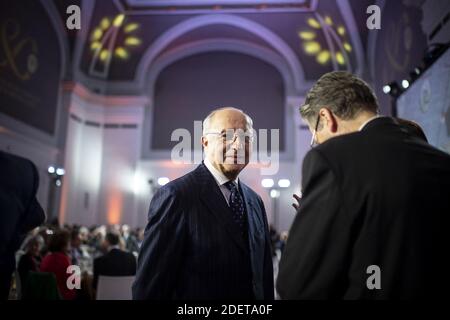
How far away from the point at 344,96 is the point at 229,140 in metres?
0.76

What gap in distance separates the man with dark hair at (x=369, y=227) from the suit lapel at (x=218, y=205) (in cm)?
76

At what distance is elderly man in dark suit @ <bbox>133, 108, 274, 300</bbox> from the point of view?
5.65 feet

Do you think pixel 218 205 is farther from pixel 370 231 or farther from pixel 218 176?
pixel 370 231

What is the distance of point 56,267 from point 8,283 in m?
3.34

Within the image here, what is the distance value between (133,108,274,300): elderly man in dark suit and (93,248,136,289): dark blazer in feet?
10.3

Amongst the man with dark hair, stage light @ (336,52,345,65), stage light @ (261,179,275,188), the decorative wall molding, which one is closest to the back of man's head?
the man with dark hair

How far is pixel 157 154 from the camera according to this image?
1709 cm

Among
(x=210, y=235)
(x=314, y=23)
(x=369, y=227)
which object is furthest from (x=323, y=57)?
(x=369, y=227)

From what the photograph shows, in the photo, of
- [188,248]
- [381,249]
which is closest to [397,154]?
Answer: [381,249]

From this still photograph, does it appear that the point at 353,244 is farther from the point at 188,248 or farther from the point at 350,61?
the point at 350,61

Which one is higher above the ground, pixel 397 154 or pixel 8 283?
pixel 397 154

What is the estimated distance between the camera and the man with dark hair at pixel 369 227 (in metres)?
1.00

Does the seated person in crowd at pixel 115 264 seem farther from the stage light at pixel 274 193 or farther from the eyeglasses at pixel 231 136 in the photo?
the stage light at pixel 274 193

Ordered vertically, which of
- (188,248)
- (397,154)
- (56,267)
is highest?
(397,154)
